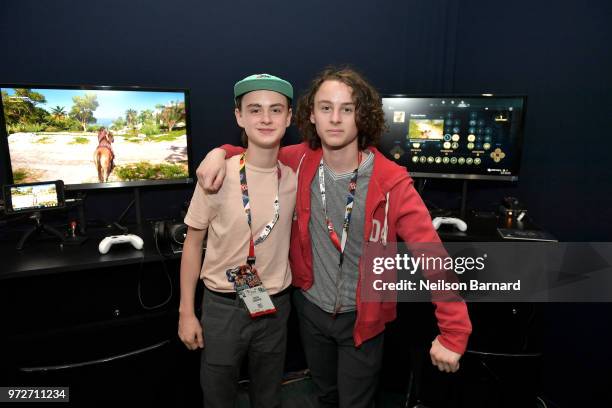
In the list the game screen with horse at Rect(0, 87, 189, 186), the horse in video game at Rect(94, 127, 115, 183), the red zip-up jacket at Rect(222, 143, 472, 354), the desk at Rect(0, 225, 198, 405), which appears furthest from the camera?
the horse in video game at Rect(94, 127, 115, 183)

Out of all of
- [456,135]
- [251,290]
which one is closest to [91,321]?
[251,290]

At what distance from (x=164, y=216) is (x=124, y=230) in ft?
1.17

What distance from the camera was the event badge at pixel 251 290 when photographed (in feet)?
4.51

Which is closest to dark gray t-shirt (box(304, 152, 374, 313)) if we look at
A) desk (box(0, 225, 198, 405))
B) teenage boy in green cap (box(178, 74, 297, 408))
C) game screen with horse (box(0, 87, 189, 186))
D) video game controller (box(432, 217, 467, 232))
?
teenage boy in green cap (box(178, 74, 297, 408))

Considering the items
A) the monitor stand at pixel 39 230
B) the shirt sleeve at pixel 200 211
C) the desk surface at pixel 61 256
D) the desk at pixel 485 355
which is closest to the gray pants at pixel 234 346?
the shirt sleeve at pixel 200 211

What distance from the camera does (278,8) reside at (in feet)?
7.71

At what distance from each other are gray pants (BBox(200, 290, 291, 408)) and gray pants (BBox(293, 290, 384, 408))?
10 centimetres

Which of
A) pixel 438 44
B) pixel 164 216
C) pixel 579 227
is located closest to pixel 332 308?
pixel 164 216

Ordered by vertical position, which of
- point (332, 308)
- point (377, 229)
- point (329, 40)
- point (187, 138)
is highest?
point (329, 40)

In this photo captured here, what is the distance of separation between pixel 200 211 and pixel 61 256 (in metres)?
0.72

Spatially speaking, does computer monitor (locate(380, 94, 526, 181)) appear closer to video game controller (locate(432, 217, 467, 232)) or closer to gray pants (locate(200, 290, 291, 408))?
video game controller (locate(432, 217, 467, 232))

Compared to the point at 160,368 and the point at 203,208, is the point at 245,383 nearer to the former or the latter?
the point at 160,368

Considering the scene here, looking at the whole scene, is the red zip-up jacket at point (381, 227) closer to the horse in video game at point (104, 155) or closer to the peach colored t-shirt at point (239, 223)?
the peach colored t-shirt at point (239, 223)

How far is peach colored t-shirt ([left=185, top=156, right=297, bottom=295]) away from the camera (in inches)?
55.1
